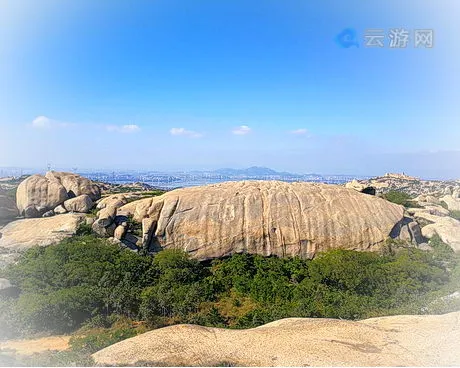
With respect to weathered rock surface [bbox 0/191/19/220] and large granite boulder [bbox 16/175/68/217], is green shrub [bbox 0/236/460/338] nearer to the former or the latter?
large granite boulder [bbox 16/175/68/217]

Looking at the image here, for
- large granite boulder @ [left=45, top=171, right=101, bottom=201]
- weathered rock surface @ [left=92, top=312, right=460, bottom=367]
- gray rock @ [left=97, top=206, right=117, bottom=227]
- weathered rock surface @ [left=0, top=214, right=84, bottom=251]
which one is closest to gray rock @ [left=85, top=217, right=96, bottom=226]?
weathered rock surface @ [left=0, top=214, right=84, bottom=251]

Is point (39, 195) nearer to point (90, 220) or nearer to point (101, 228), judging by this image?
point (90, 220)

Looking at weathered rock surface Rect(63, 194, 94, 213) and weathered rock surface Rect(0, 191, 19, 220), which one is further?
weathered rock surface Rect(63, 194, 94, 213)

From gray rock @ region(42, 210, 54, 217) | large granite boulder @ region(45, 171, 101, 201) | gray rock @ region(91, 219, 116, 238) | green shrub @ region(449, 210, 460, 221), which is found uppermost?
large granite boulder @ region(45, 171, 101, 201)

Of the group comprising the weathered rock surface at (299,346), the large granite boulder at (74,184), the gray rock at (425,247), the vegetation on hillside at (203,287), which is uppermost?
the large granite boulder at (74,184)

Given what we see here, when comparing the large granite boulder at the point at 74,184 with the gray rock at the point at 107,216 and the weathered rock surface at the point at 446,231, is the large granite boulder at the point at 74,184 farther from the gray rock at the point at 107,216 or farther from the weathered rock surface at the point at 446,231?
the weathered rock surface at the point at 446,231

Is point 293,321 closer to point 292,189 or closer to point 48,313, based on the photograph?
point 48,313

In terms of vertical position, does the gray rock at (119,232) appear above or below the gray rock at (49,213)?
below

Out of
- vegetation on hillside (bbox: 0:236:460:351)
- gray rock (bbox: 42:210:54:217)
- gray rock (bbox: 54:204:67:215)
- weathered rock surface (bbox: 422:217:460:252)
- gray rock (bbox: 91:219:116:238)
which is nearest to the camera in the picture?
vegetation on hillside (bbox: 0:236:460:351)

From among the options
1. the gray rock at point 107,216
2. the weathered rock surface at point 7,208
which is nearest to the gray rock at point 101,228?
the gray rock at point 107,216
